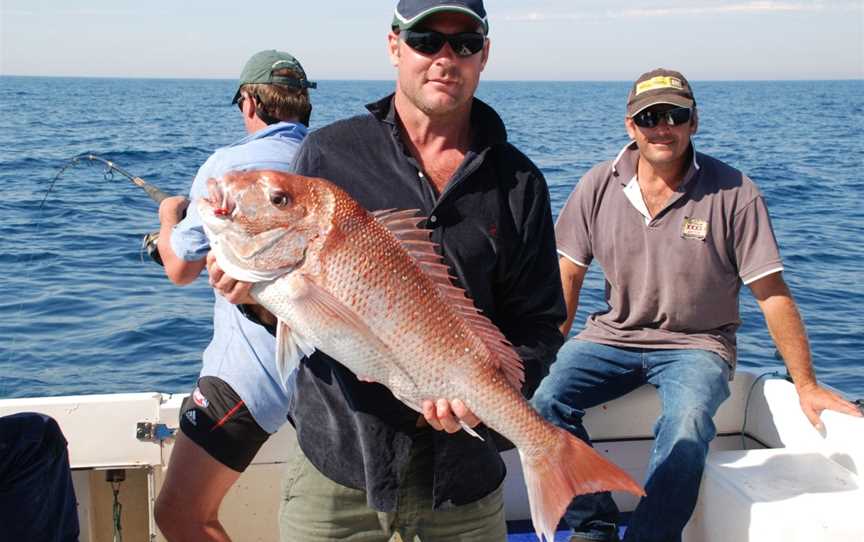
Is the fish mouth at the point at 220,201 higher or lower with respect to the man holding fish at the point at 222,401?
higher

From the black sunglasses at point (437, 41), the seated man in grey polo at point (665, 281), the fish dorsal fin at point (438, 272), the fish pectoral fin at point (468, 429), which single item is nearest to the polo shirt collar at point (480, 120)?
the black sunglasses at point (437, 41)

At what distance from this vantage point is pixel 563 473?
2.74 metres

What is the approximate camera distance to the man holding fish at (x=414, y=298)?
2.48m

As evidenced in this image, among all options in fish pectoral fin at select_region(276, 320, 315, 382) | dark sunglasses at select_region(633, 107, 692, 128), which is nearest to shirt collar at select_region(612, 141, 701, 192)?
dark sunglasses at select_region(633, 107, 692, 128)

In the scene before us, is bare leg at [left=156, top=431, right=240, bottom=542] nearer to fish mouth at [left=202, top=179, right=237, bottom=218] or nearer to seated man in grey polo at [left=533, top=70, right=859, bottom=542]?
fish mouth at [left=202, top=179, right=237, bottom=218]

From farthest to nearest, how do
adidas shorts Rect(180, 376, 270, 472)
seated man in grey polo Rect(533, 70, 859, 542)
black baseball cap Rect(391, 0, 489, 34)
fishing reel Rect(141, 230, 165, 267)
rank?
seated man in grey polo Rect(533, 70, 859, 542) < fishing reel Rect(141, 230, 165, 267) < adidas shorts Rect(180, 376, 270, 472) < black baseball cap Rect(391, 0, 489, 34)

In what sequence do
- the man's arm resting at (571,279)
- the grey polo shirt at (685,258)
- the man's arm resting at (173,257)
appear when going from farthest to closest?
1. the man's arm resting at (571,279)
2. the grey polo shirt at (685,258)
3. the man's arm resting at (173,257)

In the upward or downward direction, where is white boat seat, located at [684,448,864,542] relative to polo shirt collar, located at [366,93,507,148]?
downward

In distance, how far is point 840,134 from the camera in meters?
33.4

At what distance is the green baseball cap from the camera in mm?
4027

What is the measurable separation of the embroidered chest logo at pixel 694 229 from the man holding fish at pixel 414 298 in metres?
1.96

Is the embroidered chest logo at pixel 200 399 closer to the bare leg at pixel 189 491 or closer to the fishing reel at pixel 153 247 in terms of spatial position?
the bare leg at pixel 189 491

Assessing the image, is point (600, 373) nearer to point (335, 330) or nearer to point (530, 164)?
point (530, 164)

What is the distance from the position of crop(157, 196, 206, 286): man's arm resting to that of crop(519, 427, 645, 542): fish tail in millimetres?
1445
